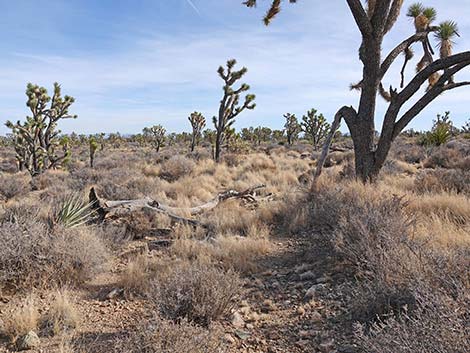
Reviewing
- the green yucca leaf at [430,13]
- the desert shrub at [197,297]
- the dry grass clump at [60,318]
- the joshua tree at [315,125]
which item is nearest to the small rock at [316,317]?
the desert shrub at [197,297]

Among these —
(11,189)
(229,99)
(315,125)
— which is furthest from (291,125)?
(11,189)

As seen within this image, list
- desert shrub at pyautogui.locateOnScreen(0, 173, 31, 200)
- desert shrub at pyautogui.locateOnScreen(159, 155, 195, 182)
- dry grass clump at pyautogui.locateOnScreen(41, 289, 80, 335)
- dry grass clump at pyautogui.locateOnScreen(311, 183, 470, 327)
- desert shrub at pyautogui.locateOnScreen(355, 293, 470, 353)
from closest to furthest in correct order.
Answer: desert shrub at pyautogui.locateOnScreen(355, 293, 470, 353)
dry grass clump at pyautogui.locateOnScreen(311, 183, 470, 327)
dry grass clump at pyautogui.locateOnScreen(41, 289, 80, 335)
desert shrub at pyautogui.locateOnScreen(0, 173, 31, 200)
desert shrub at pyautogui.locateOnScreen(159, 155, 195, 182)

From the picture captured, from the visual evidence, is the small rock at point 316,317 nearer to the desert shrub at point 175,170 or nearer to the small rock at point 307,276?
the small rock at point 307,276

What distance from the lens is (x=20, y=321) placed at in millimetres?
3326

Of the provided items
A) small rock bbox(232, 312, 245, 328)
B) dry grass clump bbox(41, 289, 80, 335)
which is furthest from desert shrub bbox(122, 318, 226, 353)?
dry grass clump bbox(41, 289, 80, 335)

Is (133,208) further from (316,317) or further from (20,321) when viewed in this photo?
(316,317)

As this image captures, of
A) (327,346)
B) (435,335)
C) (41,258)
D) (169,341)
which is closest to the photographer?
(435,335)

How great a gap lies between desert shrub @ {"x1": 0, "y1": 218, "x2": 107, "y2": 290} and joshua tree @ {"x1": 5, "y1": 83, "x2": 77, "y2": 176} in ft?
40.8

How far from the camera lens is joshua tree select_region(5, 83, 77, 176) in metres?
16.0

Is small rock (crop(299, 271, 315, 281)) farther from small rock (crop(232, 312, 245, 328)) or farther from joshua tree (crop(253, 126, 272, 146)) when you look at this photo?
joshua tree (crop(253, 126, 272, 146))

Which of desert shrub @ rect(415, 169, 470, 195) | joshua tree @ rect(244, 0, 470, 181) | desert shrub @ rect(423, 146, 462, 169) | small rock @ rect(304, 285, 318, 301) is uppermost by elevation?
joshua tree @ rect(244, 0, 470, 181)

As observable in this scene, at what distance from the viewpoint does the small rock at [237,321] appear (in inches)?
139

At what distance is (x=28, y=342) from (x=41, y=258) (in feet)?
5.08

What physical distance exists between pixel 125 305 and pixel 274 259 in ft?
7.69
